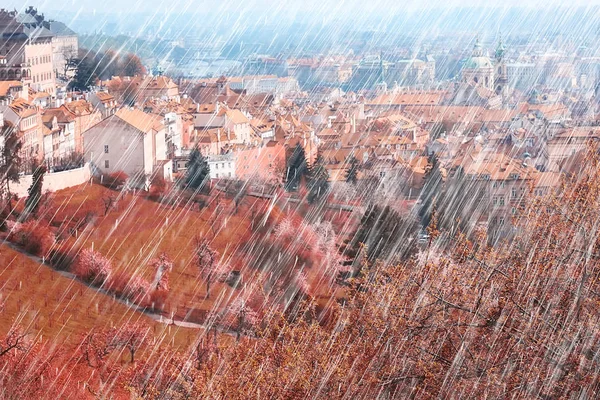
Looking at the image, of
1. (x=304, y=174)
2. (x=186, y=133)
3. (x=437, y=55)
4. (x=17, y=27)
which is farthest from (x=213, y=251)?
(x=437, y=55)

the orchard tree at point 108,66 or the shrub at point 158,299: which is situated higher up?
the shrub at point 158,299

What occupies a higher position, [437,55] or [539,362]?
[539,362]

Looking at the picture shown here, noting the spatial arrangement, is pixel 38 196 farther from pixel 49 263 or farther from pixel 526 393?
pixel 526 393

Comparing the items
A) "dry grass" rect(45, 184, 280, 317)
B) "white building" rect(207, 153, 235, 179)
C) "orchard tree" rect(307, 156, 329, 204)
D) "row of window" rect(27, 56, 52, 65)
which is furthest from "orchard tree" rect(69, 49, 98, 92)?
"dry grass" rect(45, 184, 280, 317)

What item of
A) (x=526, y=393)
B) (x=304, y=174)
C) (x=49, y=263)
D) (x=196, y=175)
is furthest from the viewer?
(x=304, y=174)

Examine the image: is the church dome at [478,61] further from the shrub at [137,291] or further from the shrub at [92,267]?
the shrub at [137,291]

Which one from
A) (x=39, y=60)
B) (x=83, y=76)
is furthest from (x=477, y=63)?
(x=39, y=60)

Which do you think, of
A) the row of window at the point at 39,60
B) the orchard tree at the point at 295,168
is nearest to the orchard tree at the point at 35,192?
the orchard tree at the point at 295,168

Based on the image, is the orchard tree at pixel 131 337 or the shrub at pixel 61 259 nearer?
the orchard tree at pixel 131 337
